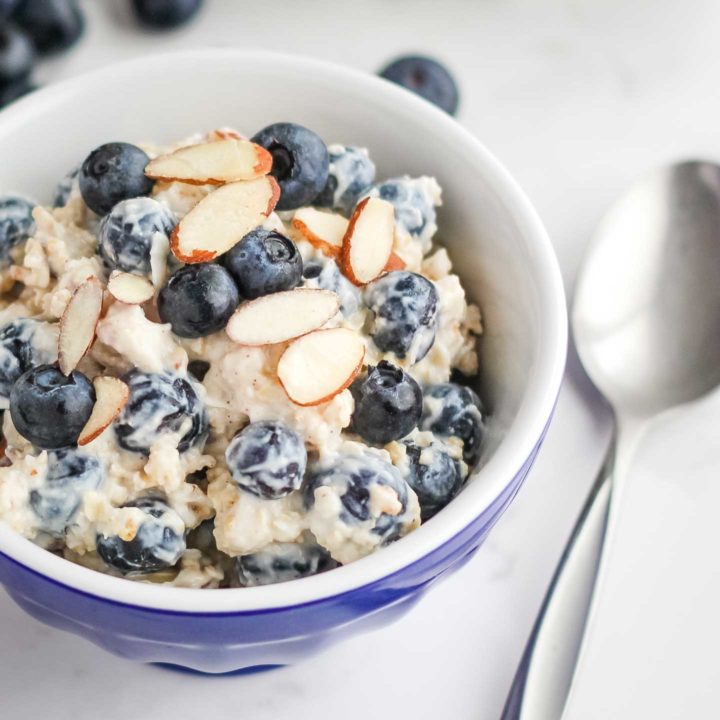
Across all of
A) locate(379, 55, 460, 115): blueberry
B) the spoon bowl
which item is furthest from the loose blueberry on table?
locate(379, 55, 460, 115): blueberry

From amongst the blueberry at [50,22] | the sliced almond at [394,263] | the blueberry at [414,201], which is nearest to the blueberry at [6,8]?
the blueberry at [50,22]

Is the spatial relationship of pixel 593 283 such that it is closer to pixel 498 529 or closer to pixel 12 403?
pixel 498 529

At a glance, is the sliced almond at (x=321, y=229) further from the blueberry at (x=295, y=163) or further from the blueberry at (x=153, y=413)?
the blueberry at (x=153, y=413)

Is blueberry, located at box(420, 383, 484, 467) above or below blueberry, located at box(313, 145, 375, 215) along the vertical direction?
below

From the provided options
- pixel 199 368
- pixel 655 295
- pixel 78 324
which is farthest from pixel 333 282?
pixel 655 295

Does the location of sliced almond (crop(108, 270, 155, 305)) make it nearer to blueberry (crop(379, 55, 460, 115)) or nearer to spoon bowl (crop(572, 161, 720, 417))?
spoon bowl (crop(572, 161, 720, 417))

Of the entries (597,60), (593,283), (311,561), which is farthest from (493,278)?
(597,60)

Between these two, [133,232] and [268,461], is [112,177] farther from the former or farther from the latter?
[268,461]
